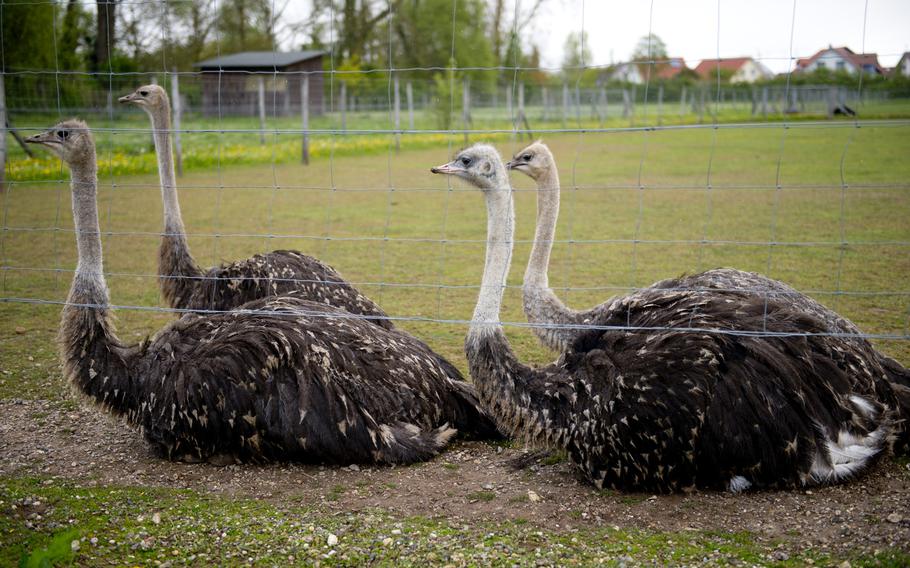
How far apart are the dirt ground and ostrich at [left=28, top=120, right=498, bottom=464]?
0.47 feet

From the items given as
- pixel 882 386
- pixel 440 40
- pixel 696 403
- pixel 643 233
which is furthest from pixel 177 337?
pixel 440 40

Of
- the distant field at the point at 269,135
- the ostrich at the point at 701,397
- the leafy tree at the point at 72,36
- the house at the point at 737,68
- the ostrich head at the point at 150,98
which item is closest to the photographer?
the ostrich at the point at 701,397

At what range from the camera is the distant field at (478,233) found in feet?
23.3

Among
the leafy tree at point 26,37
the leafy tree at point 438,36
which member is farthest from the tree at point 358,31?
the leafy tree at point 26,37

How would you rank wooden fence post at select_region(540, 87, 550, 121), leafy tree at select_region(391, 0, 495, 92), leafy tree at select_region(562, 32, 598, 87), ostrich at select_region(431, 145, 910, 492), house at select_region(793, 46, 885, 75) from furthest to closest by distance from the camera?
leafy tree at select_region(562, 32, 598, 87), leafy tree at select_region(391, 0, 495, 92), wooden fence post at select_region(540, 87, 550, 121), house at select_region(793, 46, 885, 75), ostrich at select_region(431, 145, 910, 492)

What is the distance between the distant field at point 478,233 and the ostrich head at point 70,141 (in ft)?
0.71

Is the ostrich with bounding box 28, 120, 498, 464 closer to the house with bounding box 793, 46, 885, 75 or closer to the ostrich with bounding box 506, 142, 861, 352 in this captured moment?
the ostrich with bounding box 506, 142, 861, 352

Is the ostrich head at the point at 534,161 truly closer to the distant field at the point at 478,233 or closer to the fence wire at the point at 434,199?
the fence wire at the point at 434,199

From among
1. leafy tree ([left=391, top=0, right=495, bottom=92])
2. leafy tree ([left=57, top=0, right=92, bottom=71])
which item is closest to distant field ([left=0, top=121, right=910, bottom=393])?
leafy tree ([left=57, top=0, right=92, bottom=71])

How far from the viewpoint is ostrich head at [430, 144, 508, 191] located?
14.8 ft

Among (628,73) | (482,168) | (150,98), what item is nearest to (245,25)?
(628,73)

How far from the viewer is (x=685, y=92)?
4288cm

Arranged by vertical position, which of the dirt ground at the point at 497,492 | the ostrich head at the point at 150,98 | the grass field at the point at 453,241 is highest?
the ostrich head at the point at 150,98

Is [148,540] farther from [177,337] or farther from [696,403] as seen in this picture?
[696,403]
